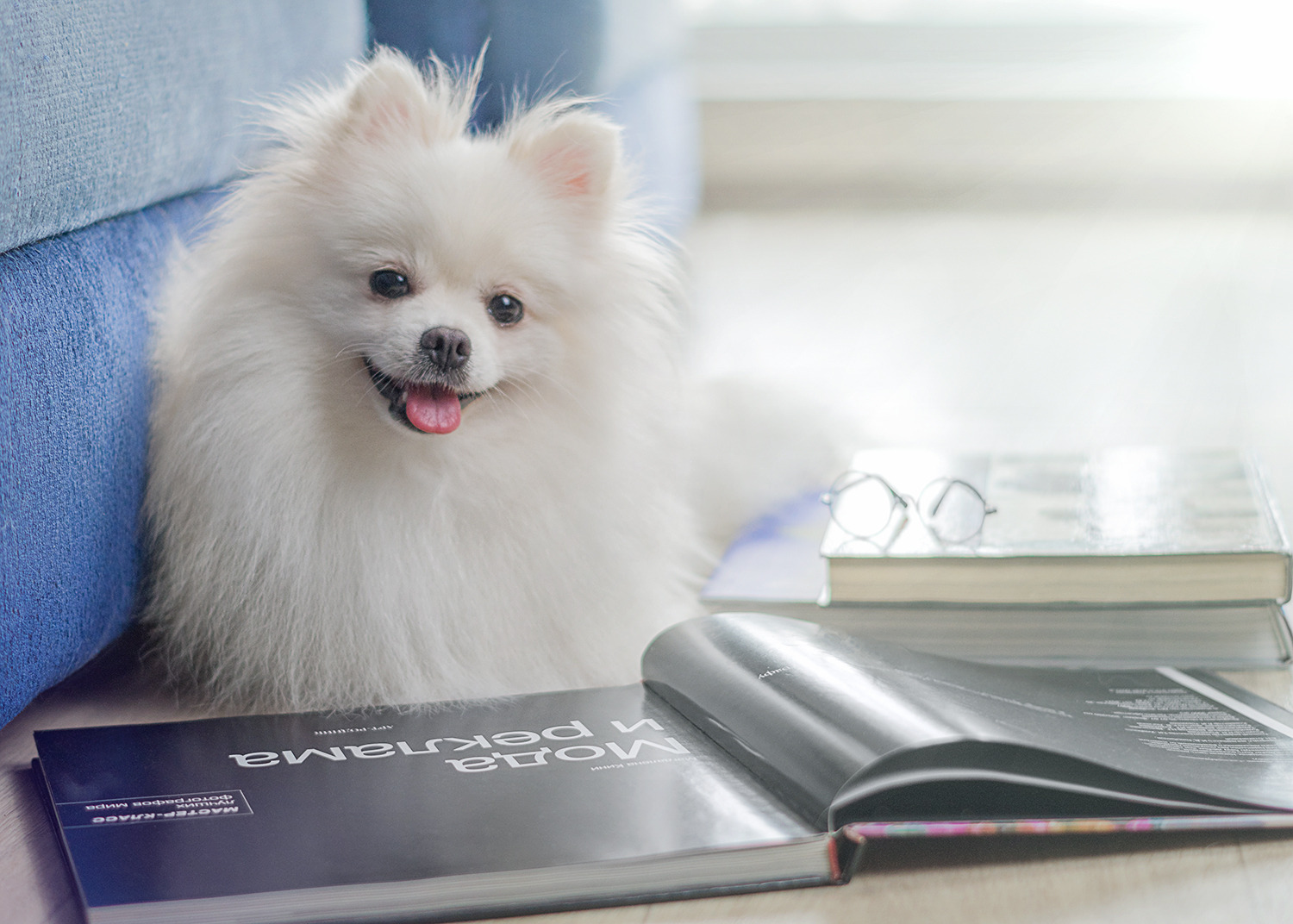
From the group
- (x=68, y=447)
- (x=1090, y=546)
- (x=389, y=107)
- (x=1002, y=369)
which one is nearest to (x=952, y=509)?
(x=1090, y=546)

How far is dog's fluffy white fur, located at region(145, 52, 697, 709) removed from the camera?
3.12 feet

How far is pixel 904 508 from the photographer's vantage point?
1130mm

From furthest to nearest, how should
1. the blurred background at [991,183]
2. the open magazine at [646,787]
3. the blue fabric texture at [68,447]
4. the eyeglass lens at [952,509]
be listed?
the blurred background at [991,183], the eyeglass lens at [952,509], the blue fabric texture at [68,447], the open magazine at [646,787]

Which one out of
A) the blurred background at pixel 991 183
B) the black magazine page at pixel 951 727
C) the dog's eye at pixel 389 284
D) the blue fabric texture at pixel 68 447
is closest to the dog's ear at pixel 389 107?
the dog's eye at pixel 389 284

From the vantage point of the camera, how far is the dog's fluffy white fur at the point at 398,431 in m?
0.95

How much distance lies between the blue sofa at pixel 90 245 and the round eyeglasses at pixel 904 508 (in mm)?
608

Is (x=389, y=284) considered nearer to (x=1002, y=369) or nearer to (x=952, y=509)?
(x=952, y=509)

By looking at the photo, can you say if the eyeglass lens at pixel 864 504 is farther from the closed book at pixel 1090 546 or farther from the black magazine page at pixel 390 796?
the black magazine page at pixel 390 796

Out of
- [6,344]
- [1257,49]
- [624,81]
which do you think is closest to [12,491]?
[6,344]

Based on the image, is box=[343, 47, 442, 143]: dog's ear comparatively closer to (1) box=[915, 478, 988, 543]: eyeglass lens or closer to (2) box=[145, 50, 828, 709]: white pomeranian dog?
(2) box=[145, 50, 828, 709]: white pomeranian dog

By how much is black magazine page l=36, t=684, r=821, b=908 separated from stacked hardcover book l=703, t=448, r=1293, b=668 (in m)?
0.25

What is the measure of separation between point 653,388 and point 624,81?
4.08ft

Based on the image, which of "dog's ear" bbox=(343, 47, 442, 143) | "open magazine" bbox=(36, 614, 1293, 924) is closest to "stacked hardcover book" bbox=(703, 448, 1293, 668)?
"open magazine" bbox=(36, 614, 1293, 924)

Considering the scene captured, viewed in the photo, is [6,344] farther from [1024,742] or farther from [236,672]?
[1024,742]
